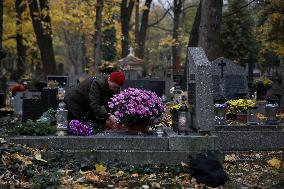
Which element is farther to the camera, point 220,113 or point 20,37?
point 20,37

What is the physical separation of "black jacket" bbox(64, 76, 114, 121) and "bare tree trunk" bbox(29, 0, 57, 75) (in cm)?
1645

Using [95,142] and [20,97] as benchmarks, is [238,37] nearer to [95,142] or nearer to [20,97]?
[20,97]

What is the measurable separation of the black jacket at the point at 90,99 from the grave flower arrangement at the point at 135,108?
13.9 inches

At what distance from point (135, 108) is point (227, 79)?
7.14m

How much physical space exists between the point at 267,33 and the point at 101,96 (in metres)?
26.6

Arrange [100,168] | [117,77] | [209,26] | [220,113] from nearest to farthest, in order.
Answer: [100,168] < [117,77] < [220,113] < [209,26]

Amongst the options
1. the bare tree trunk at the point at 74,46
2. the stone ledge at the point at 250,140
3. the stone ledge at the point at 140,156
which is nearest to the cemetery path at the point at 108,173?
the stone ledge at the point at 140,156

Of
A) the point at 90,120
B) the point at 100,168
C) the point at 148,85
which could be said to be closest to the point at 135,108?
the point at 90,120

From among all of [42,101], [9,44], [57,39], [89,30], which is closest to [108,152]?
[42,101]

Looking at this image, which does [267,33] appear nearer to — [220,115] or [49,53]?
[49,53]

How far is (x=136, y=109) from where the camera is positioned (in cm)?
948

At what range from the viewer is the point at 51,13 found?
27484mm

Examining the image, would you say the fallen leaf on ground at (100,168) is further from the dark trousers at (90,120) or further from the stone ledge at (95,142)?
the dark trousers at (90,120)

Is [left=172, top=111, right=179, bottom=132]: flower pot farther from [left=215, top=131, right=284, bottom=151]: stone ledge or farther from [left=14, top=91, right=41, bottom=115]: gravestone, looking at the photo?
[left=14, top=91, right=41, bottom=115]: gravestone
